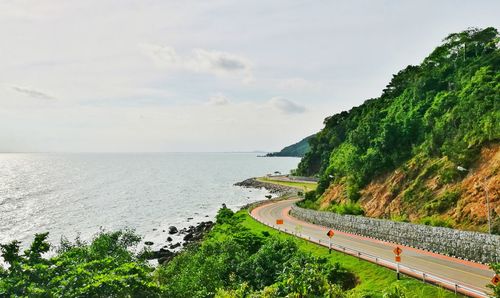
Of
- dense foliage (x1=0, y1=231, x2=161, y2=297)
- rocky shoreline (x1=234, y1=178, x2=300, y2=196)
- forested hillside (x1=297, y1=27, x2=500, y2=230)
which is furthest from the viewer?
rocky shoreline (x1=234, y1=178, x2=300, y2=196)

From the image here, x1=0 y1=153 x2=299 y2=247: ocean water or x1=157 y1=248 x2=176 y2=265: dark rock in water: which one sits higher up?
x1=0 y1=153 x2=299 y2=247: ocean water

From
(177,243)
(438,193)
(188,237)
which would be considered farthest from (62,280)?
(188,237)

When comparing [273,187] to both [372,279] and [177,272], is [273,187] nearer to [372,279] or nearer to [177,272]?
[177,272]

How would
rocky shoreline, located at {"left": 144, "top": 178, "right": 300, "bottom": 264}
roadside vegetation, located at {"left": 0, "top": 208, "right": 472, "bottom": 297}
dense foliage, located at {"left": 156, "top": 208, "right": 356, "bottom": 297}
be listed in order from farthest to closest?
rocky shoreline, located at {"left": 144, "top": 178, "right": 300, "bottom": 264} < dense foliage, located at {"left": 156, "top": 208, "right": 356, "bottom": 297} < roadside vegetation, located at {"left": 0, "top": 208, "right": 472, "bottom": 297}

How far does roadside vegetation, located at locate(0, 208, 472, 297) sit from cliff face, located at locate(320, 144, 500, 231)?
1414 cm

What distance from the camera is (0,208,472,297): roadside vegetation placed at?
2419 cm

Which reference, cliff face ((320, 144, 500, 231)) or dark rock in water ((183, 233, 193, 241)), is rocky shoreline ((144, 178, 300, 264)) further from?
cliff face ((320, 144, 500, 231))

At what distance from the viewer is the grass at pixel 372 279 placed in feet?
91.8

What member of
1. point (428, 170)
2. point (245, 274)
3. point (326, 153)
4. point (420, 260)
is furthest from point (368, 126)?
point (326, 153)

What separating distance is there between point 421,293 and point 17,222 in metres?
86.2

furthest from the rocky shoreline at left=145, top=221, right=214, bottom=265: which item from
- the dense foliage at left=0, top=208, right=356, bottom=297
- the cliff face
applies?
the cliff face

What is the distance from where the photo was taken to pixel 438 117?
63.9 m

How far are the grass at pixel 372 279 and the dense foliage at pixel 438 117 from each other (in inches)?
789

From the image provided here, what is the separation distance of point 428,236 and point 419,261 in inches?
203
